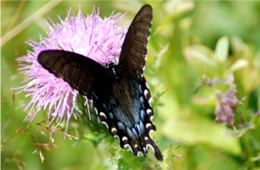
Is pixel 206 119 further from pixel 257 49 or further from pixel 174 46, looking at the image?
pixel 257 49

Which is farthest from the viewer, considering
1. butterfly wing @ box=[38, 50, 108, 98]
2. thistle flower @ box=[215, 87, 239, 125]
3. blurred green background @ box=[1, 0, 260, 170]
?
blurred green background @ box=[1, 0, 260, 170]

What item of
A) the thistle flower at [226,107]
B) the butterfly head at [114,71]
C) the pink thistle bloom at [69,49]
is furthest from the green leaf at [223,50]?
the butterfly head at [114,71]

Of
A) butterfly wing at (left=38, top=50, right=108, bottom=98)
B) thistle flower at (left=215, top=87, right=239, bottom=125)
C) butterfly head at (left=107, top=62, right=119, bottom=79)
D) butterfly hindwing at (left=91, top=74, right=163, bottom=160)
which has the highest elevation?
butterfly wing at (left=38, top=50, right=108, bottom=98)

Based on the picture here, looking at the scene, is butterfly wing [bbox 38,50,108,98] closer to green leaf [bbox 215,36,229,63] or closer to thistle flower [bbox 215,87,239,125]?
thistle flower [bbox 215,87,239,125]

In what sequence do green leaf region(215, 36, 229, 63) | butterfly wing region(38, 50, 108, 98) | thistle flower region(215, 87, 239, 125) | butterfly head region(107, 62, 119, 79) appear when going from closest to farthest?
butterfly wing region(38, 50, 108, 98) < butterfly head region(107, 62, 119, 79) < thistle flower region(215, 87, 239, 125) < green leaf region(215, 36, 229, 63)

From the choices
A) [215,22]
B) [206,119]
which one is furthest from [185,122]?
[215,22]

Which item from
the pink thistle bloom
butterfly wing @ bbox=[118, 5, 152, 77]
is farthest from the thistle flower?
the pink thistle bloom

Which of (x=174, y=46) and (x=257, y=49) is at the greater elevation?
(x=174, y=46)
